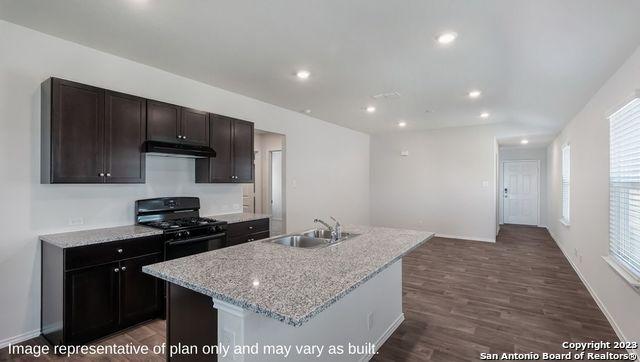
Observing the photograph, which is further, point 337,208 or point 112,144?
point 337,208

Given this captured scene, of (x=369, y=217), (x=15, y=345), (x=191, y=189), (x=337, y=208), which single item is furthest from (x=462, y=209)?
(x=15, y=345)

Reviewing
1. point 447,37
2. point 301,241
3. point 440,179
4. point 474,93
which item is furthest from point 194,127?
point 440,179

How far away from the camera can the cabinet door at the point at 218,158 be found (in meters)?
3.70

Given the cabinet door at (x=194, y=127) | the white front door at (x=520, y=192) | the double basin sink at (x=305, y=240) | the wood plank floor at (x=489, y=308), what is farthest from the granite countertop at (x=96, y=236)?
the white front door at (x=520, y=192)

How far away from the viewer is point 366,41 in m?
2.69

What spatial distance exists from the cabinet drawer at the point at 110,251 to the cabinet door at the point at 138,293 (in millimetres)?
63

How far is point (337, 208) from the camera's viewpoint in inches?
265

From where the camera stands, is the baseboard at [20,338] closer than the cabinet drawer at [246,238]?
Yes

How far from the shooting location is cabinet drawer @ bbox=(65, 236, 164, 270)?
237 cm

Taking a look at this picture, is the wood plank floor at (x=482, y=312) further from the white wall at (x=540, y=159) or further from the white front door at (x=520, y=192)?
the white front door at (x=520, y=192)

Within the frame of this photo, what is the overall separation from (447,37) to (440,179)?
197 inches

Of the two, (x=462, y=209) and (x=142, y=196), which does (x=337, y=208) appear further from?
(x=142, y=196)

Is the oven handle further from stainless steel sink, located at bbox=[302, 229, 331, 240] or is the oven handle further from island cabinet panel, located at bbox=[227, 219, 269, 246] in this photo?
stainless steel sink, located at bbox=[302, 229, 331, 240]

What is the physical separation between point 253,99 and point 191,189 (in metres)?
1.65
